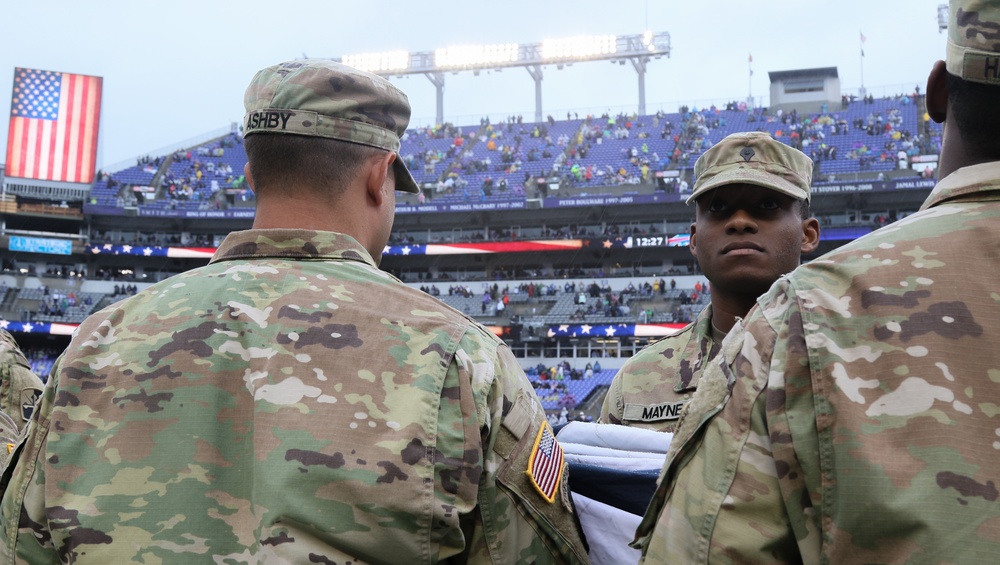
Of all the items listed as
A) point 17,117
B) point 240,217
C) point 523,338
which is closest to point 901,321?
point 523,338

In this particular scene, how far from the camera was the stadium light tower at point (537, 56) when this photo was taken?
47.5 metres

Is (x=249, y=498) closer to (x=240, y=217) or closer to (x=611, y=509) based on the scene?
(x=611, y=509)

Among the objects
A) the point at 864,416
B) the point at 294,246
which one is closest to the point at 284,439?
the point at 294,246

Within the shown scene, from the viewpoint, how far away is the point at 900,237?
1551 mm

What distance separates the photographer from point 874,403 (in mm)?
1424

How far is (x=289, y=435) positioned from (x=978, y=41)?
160 cm

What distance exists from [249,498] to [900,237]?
1479 mm

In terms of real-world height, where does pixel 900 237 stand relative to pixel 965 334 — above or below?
above

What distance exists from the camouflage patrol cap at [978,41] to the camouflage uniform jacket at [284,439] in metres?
1.19

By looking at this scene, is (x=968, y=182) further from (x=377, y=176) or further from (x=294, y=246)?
(x=294, y=246)

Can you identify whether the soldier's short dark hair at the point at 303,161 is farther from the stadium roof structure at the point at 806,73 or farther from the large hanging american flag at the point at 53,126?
the stadium roof structure at the point at 806,73

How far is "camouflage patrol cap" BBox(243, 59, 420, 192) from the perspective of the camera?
2.29 m

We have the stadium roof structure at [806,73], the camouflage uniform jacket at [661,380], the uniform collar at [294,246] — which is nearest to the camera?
the uniform collar at [294,246]

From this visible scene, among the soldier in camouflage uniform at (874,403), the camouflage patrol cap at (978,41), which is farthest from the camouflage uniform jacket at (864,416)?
the camouflage patrol cap at (978,41)
